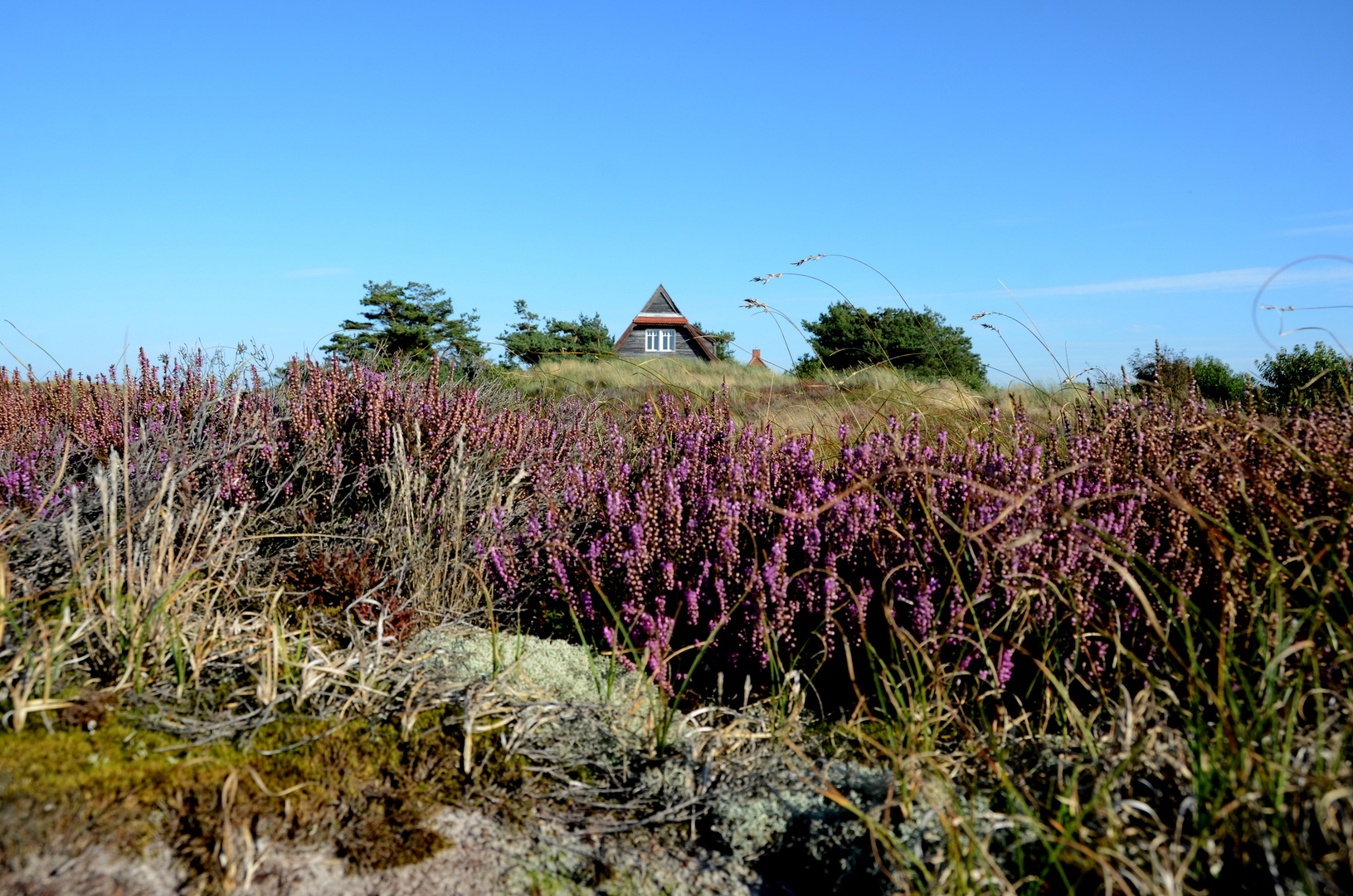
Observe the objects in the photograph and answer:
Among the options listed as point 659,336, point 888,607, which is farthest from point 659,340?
point 888,607

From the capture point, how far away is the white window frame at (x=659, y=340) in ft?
128

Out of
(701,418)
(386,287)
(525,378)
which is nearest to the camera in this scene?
(701,418)

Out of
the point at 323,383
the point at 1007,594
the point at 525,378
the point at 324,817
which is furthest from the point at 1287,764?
the point at 525,378

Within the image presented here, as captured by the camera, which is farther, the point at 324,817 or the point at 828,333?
the point at 828,333

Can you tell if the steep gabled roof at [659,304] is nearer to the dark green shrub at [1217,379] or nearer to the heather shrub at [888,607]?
the dark green shrub at [1217,379]

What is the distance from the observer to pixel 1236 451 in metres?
2.58

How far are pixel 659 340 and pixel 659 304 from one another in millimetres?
2069

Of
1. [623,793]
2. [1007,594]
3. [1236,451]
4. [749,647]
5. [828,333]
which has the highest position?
[828,333]

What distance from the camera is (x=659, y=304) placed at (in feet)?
132

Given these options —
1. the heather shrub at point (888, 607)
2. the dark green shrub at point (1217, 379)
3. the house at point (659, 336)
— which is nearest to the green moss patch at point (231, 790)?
the heather shrub at point (888, 607)

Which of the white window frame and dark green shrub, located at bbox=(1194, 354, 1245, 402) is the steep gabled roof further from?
dark green shrub, located at bbox=(1194, 354, 1245, 402)

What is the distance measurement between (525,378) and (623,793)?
8619 millimetres

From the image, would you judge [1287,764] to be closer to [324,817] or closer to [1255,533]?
[1255,533]

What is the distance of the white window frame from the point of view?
39.1 meters
